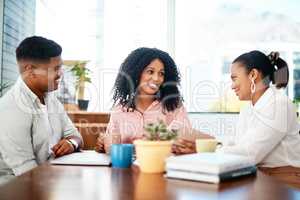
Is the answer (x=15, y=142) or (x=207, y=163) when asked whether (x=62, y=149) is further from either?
(x=207, y=163)

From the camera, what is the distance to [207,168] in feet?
3.48

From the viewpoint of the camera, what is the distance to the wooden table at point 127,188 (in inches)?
35.5

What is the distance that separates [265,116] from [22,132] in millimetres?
1188

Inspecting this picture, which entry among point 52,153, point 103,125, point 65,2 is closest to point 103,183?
point 52,153

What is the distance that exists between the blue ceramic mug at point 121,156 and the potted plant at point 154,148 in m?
0.14

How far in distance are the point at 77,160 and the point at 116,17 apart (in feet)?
8.29

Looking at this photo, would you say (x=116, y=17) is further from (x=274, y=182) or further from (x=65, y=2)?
(x=274, y=182)

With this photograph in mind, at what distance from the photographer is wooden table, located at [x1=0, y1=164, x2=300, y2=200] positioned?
902mm

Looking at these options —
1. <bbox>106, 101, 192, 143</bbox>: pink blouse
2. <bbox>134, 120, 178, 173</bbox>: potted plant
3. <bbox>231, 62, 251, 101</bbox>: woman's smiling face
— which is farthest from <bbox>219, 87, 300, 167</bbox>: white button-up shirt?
<bbox>134, 120, 178, 173</bbox>: potted plant

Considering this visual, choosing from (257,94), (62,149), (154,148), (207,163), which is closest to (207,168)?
(207,163)

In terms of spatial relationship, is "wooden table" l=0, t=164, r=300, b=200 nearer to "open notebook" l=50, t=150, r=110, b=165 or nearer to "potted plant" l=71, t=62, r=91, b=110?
"open notebook" l=50, t=150, r=110, b=165

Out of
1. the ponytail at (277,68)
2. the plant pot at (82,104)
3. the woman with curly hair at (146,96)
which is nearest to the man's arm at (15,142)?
the woman with curly hair at (146,96)

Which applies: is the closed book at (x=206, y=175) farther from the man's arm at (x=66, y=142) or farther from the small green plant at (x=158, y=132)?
the man's arm at (x=66, y=142)

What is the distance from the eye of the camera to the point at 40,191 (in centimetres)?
95
